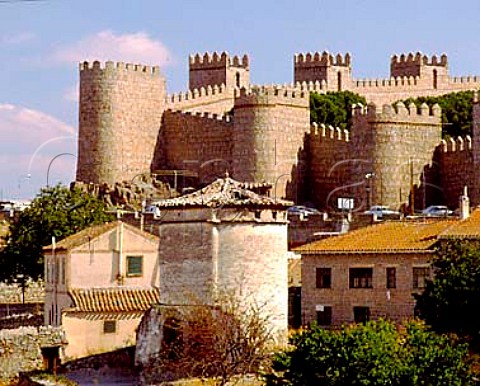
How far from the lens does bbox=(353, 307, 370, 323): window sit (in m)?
41.2

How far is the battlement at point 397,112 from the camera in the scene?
6275 cm

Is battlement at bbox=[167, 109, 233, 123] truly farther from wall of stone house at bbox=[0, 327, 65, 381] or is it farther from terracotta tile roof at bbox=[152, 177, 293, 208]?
terracotta tile roof at bbox=[152, 177, 293, 208]

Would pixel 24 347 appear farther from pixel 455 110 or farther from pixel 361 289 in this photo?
pixel 455 110

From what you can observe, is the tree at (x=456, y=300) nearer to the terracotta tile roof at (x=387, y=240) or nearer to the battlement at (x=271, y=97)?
the terracotta tile roof at (x=387, y=240)

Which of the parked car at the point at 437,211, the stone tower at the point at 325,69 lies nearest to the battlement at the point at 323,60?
the stone tower at the point at 325,69

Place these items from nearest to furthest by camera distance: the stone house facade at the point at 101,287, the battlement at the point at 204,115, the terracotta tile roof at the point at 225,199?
the terracotta tile roof at the point at 225,199, the stone house facade at the point at 101,287, the battlement at the point at 204,115

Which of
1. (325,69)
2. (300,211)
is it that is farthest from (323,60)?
(300,211)

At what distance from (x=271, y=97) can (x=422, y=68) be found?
1172 inches

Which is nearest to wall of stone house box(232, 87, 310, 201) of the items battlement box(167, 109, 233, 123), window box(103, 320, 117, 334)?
battlement box(167, 109, 233, 123)

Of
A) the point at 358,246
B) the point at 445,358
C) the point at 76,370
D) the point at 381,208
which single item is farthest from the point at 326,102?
the point at 445,358

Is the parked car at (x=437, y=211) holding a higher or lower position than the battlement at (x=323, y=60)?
lower

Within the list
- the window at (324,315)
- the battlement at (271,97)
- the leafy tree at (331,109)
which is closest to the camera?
the window at (324,315)

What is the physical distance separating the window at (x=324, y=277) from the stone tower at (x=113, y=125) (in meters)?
27.8

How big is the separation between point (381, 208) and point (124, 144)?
46.8 feet
